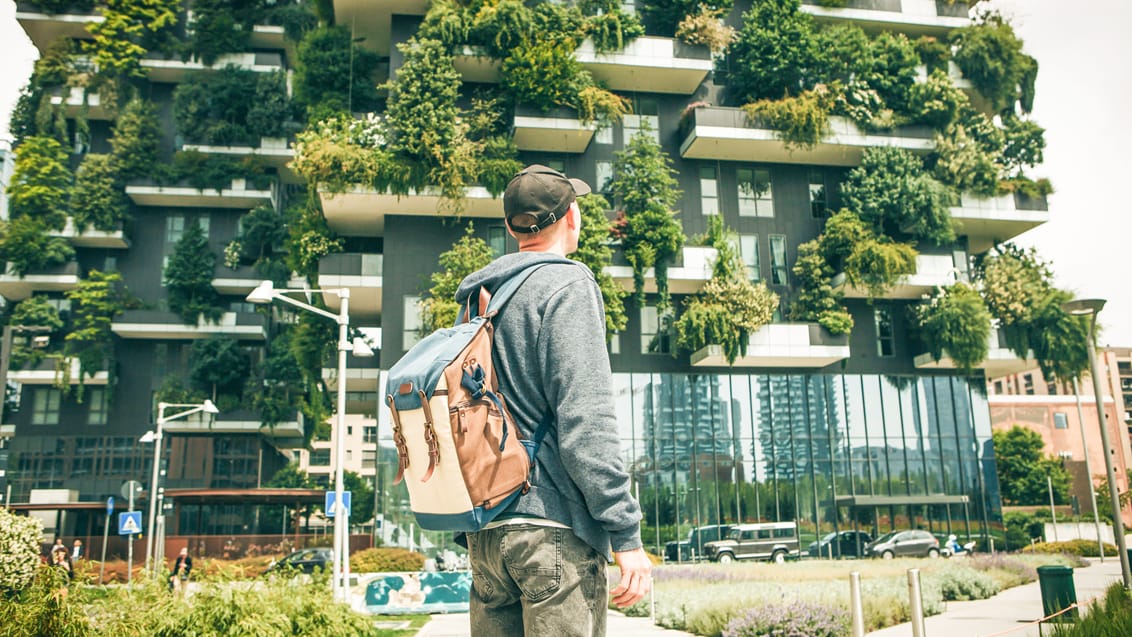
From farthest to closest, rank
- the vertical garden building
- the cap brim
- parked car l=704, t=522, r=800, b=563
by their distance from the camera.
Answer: parked car l=704, t=522, r=800, b=563, the vertical garden building, the cap brim

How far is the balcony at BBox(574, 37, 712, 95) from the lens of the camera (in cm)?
3556

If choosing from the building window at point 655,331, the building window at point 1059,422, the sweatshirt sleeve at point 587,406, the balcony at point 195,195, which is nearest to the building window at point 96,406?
the balcony at point 195,195

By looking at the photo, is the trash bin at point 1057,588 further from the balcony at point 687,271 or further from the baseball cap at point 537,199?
the balcony at point 687,271

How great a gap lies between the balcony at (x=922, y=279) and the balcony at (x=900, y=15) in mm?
10988

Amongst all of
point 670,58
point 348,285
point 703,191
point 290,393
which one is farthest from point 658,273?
point 290,393

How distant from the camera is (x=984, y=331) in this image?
36094 mm

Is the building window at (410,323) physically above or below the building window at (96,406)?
above

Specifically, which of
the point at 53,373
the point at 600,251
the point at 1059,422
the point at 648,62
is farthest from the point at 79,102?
the point at 1059,422

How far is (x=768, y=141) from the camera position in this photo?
3675cm

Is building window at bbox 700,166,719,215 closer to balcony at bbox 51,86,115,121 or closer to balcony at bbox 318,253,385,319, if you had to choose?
balcony at bbox 318,253,385,319

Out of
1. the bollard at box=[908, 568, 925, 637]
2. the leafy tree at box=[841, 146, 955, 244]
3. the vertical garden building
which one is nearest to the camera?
the bollard at box=[908, 568, 925, 637]

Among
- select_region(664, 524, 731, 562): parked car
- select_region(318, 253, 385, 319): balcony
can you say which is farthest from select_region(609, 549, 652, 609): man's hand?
select_region(664, 524, 731, 562): parked car

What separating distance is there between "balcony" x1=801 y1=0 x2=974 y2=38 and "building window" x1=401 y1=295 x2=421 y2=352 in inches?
853

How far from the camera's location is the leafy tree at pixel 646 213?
1335 inches
